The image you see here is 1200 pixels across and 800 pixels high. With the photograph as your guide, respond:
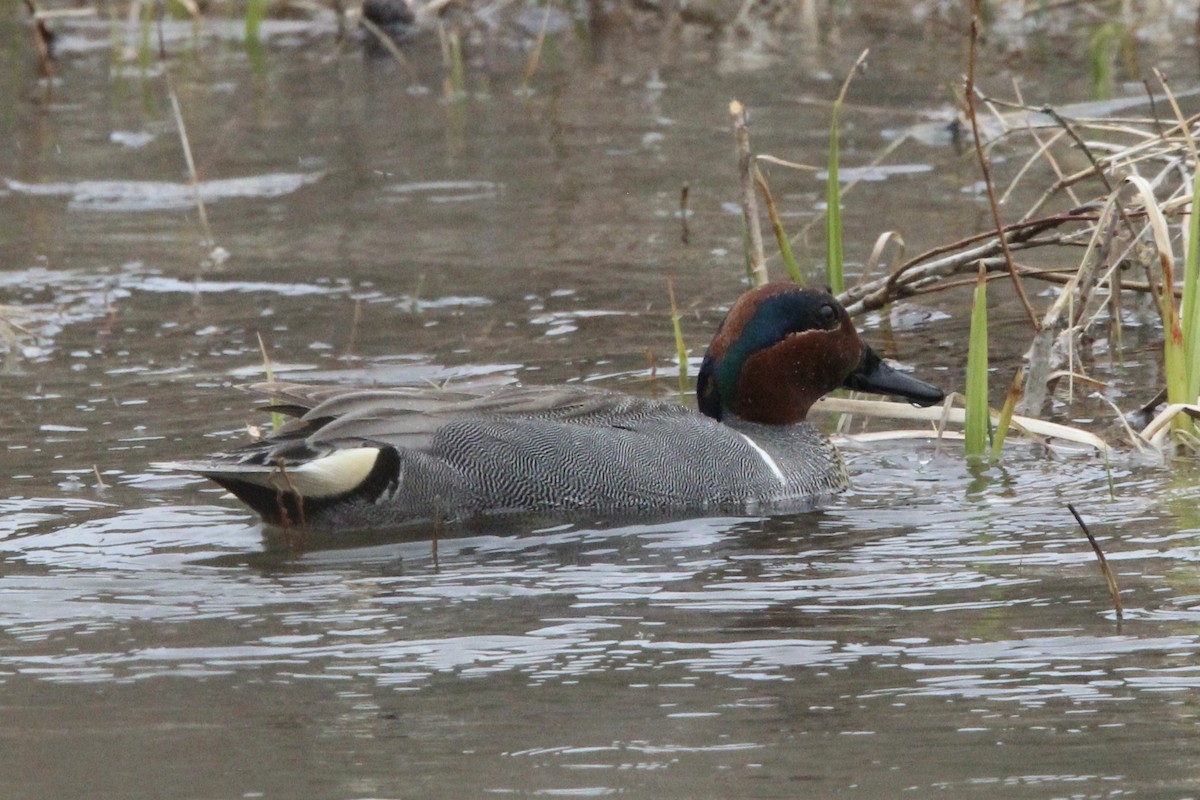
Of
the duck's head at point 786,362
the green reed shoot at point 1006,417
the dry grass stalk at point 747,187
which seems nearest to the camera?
the green reed shoot at point 1006,417

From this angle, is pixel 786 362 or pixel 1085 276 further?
pixel 1085 276

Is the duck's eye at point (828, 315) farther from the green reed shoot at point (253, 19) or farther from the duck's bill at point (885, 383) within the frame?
the green reed shoot at point (253, 19)

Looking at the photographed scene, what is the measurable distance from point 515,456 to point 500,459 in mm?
41

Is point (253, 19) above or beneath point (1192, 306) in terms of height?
above

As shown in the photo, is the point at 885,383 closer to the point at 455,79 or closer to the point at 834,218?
the point at 834,218

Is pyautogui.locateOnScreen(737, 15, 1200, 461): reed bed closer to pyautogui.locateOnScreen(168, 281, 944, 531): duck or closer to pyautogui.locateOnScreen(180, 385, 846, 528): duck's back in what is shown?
pyautogui.locateOnScreen(168, 281, 944, 531): duck

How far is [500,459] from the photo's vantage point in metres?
5.41

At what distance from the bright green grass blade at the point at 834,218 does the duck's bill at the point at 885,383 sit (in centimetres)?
58

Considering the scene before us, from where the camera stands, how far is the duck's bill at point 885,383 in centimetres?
598

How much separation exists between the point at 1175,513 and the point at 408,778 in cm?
251

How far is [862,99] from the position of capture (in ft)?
39.9

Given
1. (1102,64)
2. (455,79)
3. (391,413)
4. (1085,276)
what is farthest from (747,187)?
(455,79)

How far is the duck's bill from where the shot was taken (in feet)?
19.6

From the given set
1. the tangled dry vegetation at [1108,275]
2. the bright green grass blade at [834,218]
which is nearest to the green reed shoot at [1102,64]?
the tangled dry vegetation at [1108,275]
